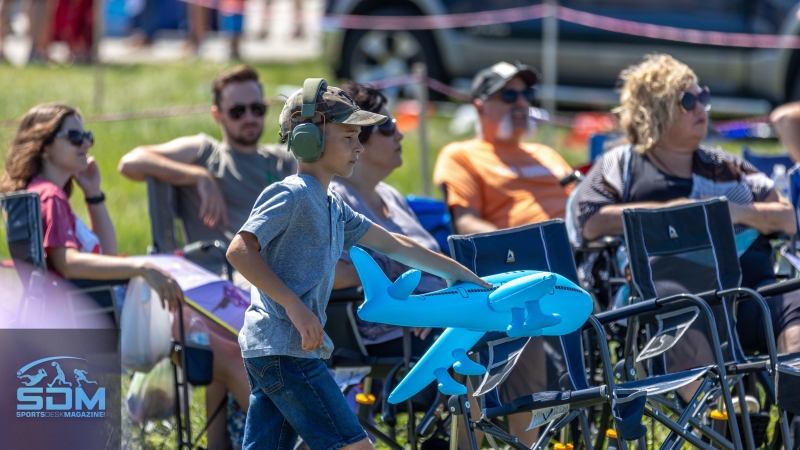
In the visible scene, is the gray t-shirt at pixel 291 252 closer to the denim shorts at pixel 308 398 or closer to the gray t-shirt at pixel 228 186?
the denim shorts at pixel 308 398

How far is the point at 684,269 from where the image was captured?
13.8 ft

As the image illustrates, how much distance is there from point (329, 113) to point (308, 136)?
93 mm

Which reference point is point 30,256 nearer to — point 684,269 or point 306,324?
point 306,324

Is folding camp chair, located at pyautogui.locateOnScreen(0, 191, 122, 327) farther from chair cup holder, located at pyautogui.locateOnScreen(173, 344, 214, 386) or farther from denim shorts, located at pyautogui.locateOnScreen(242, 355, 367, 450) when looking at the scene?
denim shorts, located at pyautogui.locateOnScreen(242, 355, 367, 450)

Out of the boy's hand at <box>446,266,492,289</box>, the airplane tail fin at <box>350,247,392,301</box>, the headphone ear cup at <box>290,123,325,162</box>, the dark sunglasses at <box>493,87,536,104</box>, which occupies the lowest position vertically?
the boy's hand at <box>446,266,492,289</box>

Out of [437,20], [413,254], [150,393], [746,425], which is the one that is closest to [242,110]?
[150,393]

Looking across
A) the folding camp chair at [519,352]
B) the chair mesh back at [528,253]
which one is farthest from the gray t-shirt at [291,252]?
the chair mesh back at [528,253]

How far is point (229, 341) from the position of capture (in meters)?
4.23

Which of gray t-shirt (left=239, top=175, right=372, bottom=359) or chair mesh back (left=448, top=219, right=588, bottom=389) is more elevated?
gray t-shirt (left=239, top=175, right=372, bottom=359)

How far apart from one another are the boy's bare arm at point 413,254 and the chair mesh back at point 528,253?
0.59 metres

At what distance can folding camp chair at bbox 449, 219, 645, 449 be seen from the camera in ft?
11.1

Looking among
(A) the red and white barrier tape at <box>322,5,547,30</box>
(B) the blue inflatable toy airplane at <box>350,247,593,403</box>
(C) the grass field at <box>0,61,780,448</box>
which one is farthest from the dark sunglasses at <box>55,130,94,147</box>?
(A) the red and white barrier tape at <box>322,5,547,30</box>

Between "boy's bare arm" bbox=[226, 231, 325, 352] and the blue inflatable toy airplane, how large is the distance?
0.20 meters

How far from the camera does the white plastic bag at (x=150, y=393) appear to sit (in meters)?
4.28
